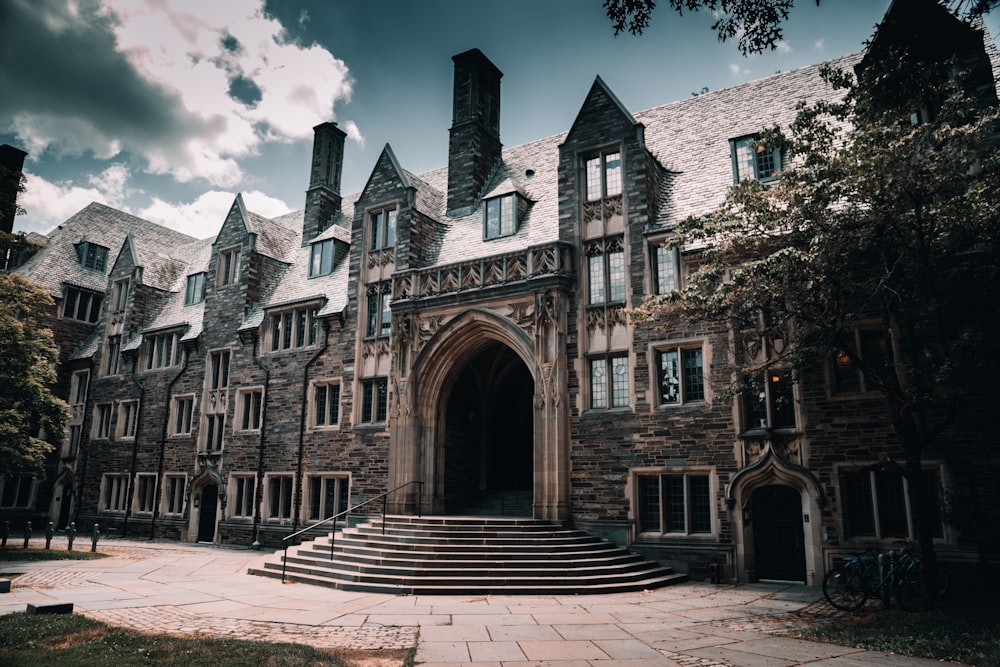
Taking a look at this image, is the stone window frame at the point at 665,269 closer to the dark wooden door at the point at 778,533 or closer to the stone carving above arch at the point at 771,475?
the stone carving above arch at the point at 771,475

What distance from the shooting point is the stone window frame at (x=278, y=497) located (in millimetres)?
25453

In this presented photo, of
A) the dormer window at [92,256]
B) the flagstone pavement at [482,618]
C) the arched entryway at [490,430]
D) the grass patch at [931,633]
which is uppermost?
the dormer window at [92,256]

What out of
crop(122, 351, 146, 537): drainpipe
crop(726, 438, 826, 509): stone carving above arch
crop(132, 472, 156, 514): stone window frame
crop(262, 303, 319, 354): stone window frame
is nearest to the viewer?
crop(726, 438, 826, 509): stone carving above arch

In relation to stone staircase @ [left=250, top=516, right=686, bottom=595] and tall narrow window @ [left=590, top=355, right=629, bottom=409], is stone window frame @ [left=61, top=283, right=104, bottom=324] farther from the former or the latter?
tall narrow window @ [left=590, top=355, right=629, bottom=409]

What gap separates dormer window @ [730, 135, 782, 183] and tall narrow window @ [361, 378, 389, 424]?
43.4 ft

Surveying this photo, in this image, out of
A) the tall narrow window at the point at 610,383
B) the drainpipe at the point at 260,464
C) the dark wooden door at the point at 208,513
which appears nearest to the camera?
the tall narrow window at the point at 610,383

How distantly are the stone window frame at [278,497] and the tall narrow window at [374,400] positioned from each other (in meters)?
3.93

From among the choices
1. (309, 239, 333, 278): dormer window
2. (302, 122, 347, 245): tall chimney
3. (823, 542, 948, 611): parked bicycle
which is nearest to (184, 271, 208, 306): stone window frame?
(302, 122, 347, 245): tall chimney

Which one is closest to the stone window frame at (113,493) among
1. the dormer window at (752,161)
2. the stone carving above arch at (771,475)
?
the stone carving above arch at (771,475)

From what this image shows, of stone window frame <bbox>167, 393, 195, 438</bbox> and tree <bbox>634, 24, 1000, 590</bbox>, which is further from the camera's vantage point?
stone window frame <bbox>167, 393, 195, 438</bbox>

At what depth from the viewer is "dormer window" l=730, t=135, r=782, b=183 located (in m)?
19.2

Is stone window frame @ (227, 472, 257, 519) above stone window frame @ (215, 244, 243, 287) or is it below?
below

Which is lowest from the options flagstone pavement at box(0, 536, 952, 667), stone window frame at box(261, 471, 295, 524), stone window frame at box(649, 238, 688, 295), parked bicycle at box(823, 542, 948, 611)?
flagstone pavement at box(0, 536, 952, 667)

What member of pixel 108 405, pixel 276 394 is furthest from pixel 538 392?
pixel 108 405
